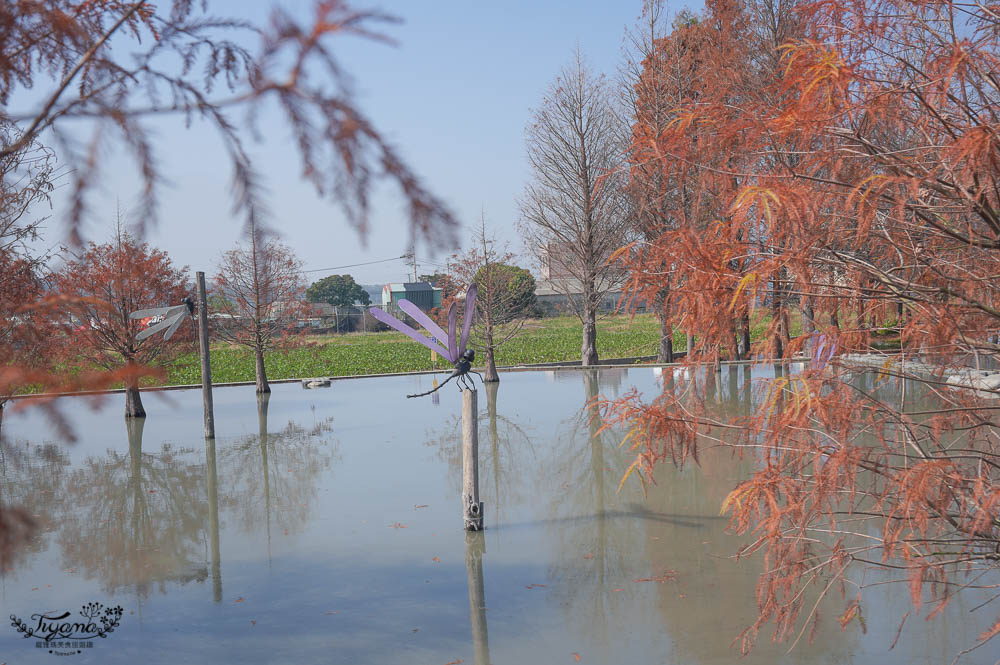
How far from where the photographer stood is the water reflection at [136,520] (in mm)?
6547

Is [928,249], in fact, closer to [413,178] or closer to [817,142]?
[817,142]

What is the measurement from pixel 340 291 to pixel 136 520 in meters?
39.9

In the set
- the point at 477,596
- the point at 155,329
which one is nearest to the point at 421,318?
the point at 477,596

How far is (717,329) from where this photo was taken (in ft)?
10.5

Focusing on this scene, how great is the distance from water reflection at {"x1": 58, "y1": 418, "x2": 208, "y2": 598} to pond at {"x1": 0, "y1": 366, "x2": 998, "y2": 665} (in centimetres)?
3

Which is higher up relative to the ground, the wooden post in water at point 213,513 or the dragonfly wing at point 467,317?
the dragonfly wing at point 467,317

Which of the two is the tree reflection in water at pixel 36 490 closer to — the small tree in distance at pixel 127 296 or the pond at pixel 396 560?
the pond at pixel 396 560

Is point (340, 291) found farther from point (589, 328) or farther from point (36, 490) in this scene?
point (36, 490)

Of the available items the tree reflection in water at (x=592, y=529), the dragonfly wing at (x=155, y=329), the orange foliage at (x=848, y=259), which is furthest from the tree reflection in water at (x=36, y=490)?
the orange foliage at (x=848, y=259)

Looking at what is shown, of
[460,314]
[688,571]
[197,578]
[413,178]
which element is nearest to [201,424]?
[460,314]

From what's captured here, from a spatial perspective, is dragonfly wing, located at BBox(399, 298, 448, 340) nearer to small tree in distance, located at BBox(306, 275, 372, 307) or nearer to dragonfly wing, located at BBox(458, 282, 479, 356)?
dragonfly wing, located at BBox(458, 282, 479, 356)

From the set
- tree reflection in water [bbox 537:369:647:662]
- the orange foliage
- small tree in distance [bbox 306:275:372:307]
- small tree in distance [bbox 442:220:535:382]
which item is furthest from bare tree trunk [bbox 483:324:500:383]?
small tree in distance [bbox 306:275:372:307]

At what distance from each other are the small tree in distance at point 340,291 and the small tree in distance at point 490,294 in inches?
1089

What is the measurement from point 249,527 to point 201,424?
708cm
